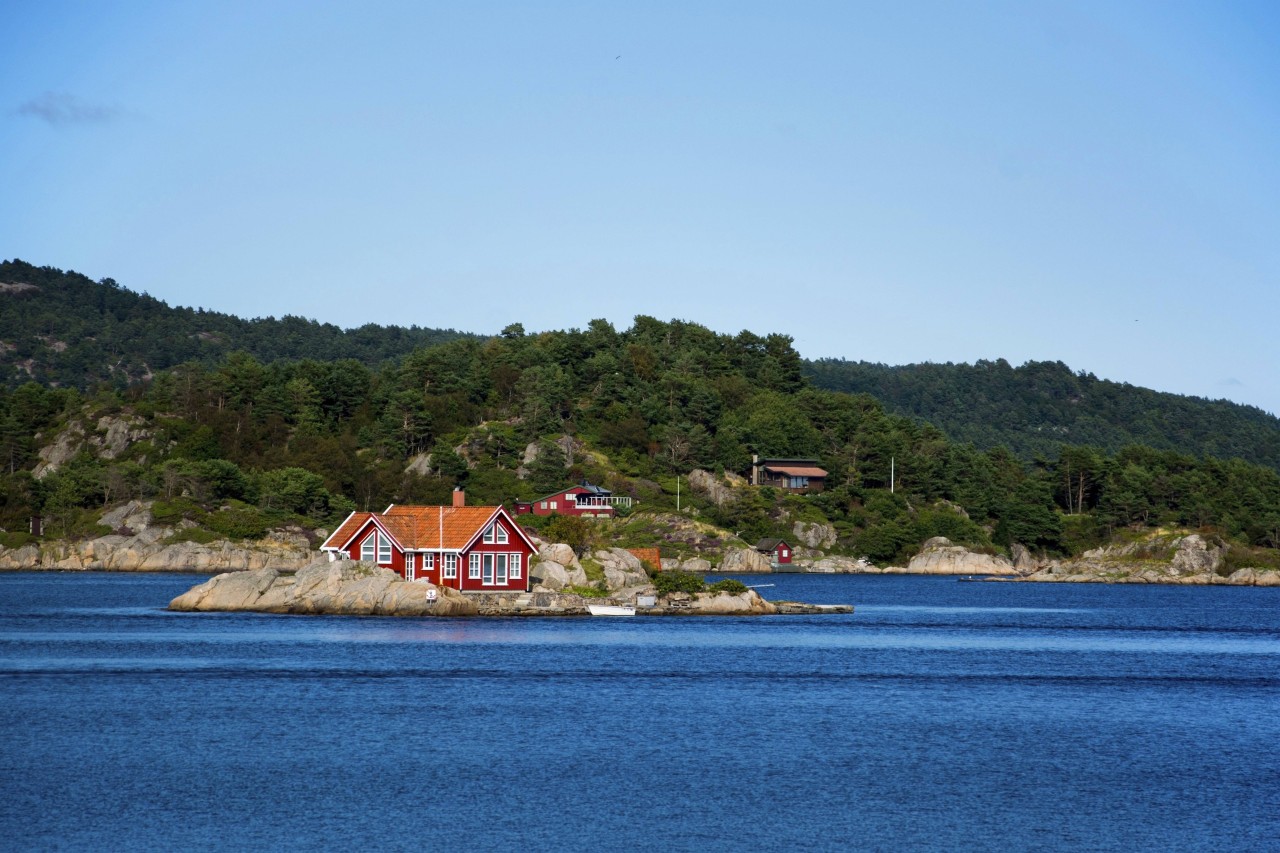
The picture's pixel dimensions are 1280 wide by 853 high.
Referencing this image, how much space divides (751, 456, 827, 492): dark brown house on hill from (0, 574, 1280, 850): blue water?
287 ft

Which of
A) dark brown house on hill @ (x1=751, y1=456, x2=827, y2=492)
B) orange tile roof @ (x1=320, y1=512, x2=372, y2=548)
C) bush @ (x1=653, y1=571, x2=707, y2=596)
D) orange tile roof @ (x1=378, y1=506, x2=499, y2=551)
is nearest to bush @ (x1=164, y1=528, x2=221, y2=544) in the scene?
orange tile roof @ (x1=320, y1=512, x2=372, y2=548)

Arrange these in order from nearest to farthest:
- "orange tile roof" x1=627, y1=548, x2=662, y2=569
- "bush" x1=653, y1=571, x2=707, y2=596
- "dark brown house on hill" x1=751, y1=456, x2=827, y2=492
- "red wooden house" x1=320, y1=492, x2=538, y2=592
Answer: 1. "red wooden house" x1=320, y1=492, x2=538, y2=592
2. "bush" x1=653, y1=571, x2=707, y2=596
3. "orange tile roof" x1=627, y1=548, x2=662, y2=569
4. "dark brown house on hill" x1=751, y1=456, x2=827, y2=492

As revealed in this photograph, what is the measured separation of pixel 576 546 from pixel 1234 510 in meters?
94.0

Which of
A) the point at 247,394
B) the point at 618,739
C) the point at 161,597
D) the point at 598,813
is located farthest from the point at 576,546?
the point at 247,394

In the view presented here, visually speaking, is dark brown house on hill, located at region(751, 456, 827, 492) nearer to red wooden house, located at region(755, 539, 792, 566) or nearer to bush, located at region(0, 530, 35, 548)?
red wooden house, located at region(755, 539, 792, 566)

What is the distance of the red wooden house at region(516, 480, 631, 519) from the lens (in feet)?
452

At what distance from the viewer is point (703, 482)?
15000 cm

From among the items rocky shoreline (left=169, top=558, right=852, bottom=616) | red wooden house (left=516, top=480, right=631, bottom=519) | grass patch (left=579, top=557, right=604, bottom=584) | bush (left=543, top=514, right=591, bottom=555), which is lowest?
rocky shoreline (left=169, top=558, right=852, bottom=616)

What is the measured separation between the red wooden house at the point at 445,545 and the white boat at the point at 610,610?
4199 millimetres

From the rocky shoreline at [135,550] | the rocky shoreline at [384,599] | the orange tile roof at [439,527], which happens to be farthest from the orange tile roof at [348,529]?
the rocky shoreline at [135,550]

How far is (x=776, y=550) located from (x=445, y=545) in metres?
76.5

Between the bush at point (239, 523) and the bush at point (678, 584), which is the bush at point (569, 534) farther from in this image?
the bush at point (239, 523)

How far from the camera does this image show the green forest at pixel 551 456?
13600 cm

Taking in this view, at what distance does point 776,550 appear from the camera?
142 meters
